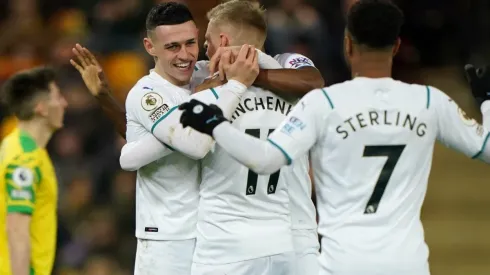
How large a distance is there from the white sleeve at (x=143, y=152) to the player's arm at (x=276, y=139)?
2.89 feet

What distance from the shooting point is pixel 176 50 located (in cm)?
620

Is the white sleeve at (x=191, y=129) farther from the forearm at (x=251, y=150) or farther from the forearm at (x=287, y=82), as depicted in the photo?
the forearm at (x=251, y=150)

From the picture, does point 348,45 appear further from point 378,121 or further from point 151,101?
point 151,101

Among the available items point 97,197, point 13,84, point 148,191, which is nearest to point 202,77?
point 148,191

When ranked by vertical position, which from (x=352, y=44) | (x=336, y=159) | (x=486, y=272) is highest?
(x=352, y=44)

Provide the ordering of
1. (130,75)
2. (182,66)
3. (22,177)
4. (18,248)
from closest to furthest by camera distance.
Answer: (182,66), (18,248), (22,177), (130,75)

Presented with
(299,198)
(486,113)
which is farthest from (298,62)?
(486,113)

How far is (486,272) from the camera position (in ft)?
40.0

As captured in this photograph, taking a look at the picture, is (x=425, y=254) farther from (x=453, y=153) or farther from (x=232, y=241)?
(x=453, y=153)

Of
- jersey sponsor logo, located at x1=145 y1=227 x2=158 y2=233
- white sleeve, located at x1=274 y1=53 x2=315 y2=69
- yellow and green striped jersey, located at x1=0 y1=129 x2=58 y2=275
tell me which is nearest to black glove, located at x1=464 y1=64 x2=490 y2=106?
white sleeve, located at x1=274 y1=53 x2=315 y2=69

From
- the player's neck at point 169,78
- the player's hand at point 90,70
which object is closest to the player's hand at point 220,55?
the player's neck at point 169,78

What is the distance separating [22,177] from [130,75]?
21.1 feet

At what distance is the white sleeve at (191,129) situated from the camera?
219 inches

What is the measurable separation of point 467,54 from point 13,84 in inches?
323
